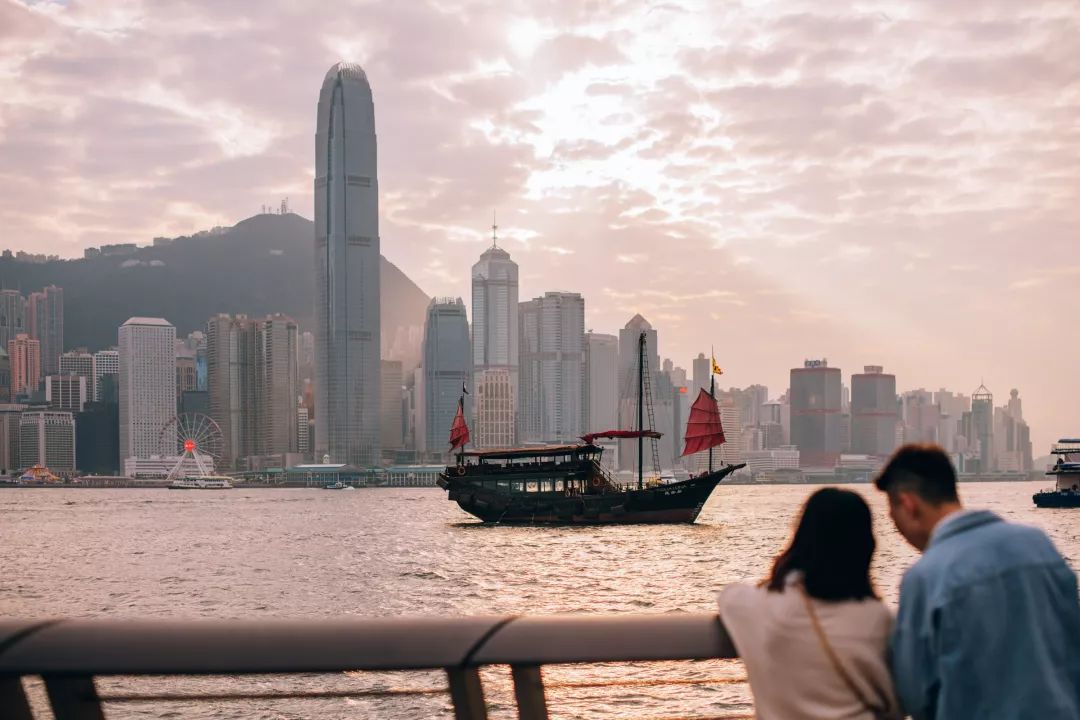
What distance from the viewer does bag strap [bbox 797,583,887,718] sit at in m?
2.86

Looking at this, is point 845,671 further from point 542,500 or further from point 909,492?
point 542,500

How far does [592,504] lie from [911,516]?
70052 millimetres

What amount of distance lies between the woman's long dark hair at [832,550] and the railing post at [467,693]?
780mm

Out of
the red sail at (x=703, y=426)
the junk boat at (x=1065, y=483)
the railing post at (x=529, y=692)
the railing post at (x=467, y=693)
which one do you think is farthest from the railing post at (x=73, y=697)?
the junk boat at (x=1065, y=483)

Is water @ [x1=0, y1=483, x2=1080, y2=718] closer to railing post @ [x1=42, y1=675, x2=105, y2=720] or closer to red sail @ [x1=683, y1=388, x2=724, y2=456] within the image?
railing post @ [x1=42, y1=675, x2=105, y2=720]

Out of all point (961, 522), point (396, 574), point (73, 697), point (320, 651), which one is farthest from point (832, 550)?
point (396, 574)

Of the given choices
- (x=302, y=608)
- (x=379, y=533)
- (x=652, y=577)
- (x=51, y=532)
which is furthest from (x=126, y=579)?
(x=51, y=532)

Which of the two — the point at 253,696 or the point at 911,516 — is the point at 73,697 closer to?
the point at 253,696

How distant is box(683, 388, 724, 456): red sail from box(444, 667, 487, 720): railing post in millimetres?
76733

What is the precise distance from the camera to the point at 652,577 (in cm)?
Answer: 3994

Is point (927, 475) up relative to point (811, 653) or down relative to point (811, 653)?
up

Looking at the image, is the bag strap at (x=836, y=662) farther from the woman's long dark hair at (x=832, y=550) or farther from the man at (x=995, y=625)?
the man at (x=995, y=625)

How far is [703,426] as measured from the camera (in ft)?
263

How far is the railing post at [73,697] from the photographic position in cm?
282
